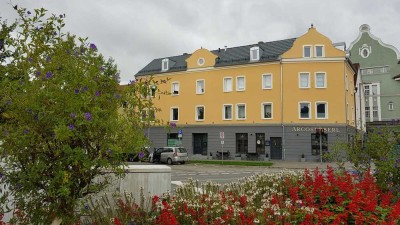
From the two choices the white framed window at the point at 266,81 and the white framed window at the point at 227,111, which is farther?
the white framed window at the point at 227,111

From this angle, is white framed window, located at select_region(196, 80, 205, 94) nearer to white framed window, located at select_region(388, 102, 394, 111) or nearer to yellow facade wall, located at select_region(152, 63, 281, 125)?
yellow facade wall, located at select_region(152, 63, 281, 125)

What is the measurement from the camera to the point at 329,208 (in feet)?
19.9

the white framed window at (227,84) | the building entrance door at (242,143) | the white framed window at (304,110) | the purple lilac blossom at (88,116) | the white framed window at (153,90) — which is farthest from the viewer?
the white framed window at (227,84)

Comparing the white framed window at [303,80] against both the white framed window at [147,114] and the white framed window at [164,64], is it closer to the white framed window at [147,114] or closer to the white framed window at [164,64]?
the white framed window at [164,64]

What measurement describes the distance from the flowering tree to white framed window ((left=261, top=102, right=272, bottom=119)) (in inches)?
1349

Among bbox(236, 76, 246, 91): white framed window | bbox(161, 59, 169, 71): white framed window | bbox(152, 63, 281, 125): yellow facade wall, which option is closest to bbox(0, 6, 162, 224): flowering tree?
bbox(152, 63, 281, 125): yellow facade wall

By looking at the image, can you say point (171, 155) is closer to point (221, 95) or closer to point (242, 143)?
point (242, 143)

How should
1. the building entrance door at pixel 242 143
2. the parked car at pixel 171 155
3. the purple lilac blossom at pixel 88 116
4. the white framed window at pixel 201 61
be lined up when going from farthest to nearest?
1. the white framed window at pixel 201 61
2. the building entrance door at pixel 242 143
3. the parked car at pixel 171 155
4. the purple lilac blossom at pixel 88 116

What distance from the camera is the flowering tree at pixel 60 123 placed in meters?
4.08

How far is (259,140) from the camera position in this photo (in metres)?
38.0

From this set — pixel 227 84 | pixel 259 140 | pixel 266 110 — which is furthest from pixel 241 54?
pixel 259 140

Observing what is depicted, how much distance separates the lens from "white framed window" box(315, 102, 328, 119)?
36.1 meters

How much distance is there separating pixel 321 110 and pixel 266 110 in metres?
5.60

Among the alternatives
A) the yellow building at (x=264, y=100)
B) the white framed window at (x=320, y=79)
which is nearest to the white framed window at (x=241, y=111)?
the yellow building at (x=264, y=100)
